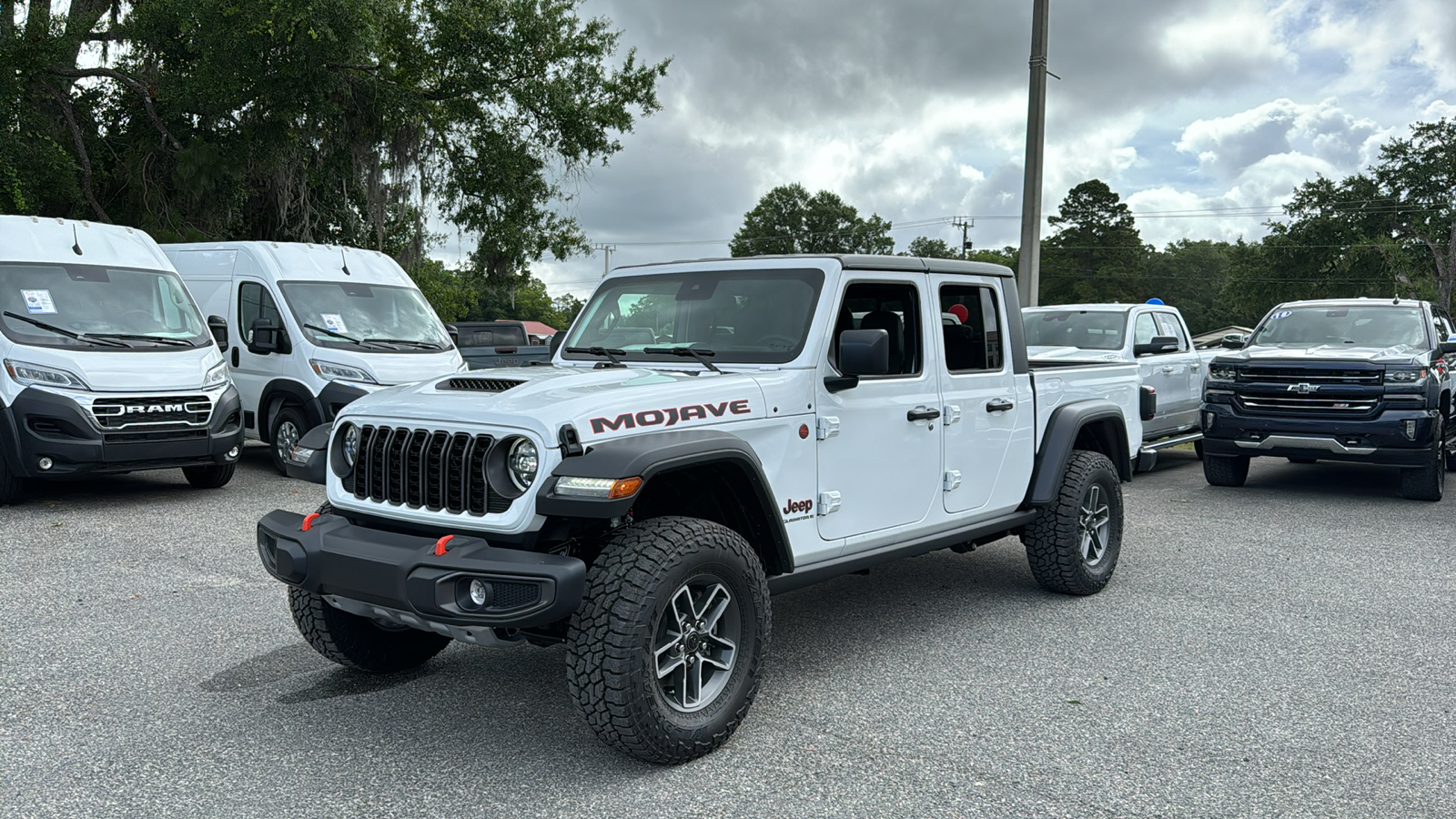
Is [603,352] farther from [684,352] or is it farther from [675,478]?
[675,478]

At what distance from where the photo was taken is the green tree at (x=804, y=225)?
259ft

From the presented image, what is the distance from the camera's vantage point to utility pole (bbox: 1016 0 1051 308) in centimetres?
1491

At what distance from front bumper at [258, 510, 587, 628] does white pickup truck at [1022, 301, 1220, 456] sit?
8.55m

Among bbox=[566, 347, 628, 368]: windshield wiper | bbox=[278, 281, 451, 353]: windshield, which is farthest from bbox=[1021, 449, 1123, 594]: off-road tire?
bbox=[278, 281, 451, 353]: windshield

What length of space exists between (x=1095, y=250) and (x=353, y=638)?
75833 millimetres

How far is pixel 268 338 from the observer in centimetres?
1104

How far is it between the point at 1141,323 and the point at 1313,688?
25.6 ft

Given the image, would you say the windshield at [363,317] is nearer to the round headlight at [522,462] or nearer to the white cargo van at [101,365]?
the white cargo van at [101,365]

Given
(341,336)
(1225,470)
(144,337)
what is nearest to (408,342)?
(341,336)

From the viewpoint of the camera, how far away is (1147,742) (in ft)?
13.7

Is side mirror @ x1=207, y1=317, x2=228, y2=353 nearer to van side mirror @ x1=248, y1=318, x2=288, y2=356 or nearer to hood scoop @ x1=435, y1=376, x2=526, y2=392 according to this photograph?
van side mirror @ x1=248, y1=318, x2=288, y2=356

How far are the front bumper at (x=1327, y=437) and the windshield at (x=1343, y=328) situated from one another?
1.12 metres

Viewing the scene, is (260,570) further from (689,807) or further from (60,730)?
(689,807)

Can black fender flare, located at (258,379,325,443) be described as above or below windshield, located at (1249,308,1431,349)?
below
